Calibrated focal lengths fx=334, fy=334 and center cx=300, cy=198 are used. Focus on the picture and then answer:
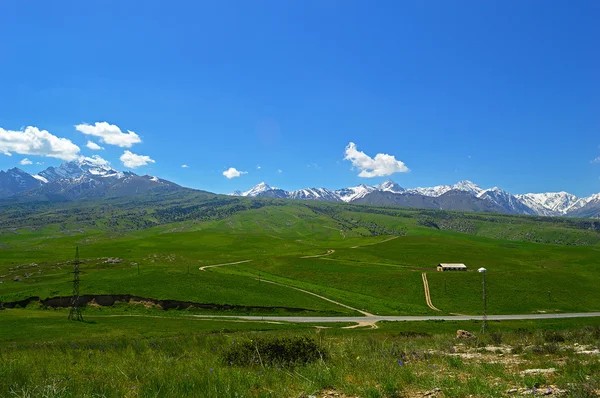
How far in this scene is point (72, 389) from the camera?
8312 millimetres

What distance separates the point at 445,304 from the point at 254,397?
88.3m

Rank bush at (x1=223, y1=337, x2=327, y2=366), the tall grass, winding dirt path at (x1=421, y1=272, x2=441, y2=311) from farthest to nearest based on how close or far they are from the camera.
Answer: winding dirt path at (x1=421, y1=272, x2=441, y2=311)
bush at (x1=223, y1=337, x2=327, y2=366)
the tall grass

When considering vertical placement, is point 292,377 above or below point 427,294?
above

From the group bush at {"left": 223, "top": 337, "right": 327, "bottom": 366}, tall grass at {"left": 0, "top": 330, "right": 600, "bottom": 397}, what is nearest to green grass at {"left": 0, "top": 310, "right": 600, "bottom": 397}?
tall grass at {"left": 0, "top": 330, "right": 600, "bottom": 397}

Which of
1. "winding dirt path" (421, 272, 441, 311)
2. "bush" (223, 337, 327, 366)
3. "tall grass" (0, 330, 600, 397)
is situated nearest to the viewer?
"tall grass" (0, 330, 600, 397)

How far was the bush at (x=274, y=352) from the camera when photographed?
12.8 m

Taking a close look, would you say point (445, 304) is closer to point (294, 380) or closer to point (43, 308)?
point (294, 380)

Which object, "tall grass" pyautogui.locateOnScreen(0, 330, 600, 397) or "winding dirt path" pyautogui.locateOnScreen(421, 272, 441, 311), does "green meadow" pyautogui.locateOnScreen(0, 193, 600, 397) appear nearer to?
"tall grass" pyautogui.locateOnScreen(0, 330, 600, 397)

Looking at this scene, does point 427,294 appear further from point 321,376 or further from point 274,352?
point 321,376

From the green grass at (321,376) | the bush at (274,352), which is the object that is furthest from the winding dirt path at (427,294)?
the bush at (274,352)

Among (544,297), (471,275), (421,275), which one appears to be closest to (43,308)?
(421,275)

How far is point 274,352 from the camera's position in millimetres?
13789

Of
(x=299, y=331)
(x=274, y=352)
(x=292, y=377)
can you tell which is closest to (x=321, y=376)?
(x=292, y=377)

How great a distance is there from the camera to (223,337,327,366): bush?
12773mm
